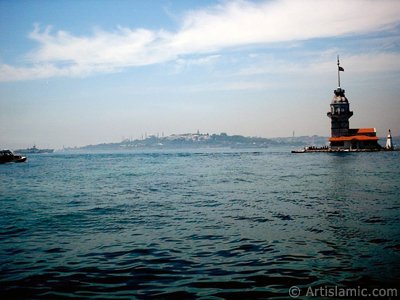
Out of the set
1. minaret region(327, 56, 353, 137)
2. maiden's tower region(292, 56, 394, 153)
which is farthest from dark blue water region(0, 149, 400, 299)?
minaret region(327, 56, 353, 137)

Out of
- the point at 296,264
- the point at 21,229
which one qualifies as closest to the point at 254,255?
the point at 296,264

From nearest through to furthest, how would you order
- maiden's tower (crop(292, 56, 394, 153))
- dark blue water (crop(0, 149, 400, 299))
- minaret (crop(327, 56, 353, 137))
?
1. dark blue water (crop(0, 149, 400, 299))
2. maiden's tower (crop(292, 56, 394, 153))
3. minaret (crop(327, 56, 353, 137))

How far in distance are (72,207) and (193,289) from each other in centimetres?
1503

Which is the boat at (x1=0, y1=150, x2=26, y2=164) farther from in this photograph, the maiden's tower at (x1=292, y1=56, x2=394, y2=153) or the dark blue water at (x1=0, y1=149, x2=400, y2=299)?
the maiden's tower at (x1=292, y1=56, x2=394, y2=153)

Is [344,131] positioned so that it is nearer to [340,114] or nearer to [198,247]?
[340,114]

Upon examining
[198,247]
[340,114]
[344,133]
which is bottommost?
[198,247]

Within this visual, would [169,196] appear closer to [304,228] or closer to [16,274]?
[304,228]

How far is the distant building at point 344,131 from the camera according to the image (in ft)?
351

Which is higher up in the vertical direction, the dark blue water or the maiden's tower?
the maiden's tower

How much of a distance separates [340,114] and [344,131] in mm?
6168

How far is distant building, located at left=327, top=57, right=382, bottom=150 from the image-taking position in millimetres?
107000

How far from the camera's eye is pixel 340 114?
371 feet

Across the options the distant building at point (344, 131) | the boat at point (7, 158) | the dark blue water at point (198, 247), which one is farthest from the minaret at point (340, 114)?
the boat at point (7, 158)

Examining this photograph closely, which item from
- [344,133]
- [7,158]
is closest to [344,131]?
[344,133]
